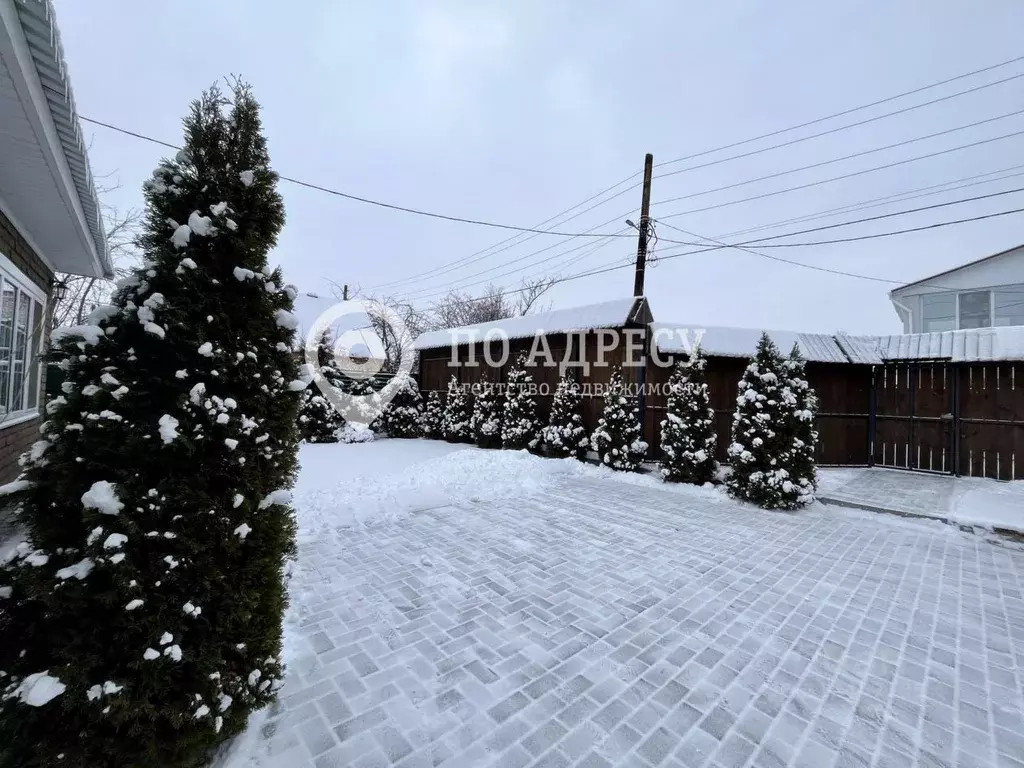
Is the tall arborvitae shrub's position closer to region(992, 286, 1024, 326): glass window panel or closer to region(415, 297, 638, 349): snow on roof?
region(415, 297, 638, 349): snow on roof

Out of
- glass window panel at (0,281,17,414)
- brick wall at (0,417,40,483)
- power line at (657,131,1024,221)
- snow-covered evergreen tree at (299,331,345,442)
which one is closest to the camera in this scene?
glass window panel at (0,281,17,414)

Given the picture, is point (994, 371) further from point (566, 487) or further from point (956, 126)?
point (566, 487)

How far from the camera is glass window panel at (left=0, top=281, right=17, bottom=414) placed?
3.85m

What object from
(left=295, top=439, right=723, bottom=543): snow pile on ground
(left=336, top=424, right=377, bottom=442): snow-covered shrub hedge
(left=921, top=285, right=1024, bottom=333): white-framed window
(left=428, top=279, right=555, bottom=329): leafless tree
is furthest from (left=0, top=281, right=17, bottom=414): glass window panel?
(left=428, top=279, right=555, bottom=329): leafless tree

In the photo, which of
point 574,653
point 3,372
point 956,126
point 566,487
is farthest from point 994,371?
point 3,372

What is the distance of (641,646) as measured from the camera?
2.50 m

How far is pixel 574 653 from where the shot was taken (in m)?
2.41

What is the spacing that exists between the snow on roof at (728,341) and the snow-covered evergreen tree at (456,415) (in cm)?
519

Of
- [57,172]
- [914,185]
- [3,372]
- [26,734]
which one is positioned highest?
[914,185]

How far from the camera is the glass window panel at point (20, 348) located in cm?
434

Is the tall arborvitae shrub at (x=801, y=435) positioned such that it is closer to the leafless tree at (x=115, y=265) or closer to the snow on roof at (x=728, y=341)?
the snow on roof at (x=728, y=341)

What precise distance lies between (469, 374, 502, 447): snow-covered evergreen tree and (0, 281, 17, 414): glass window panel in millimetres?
7332

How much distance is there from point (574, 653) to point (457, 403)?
907cm

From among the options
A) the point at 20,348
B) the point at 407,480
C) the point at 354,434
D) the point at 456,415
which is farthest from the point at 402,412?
the point at 20,348
